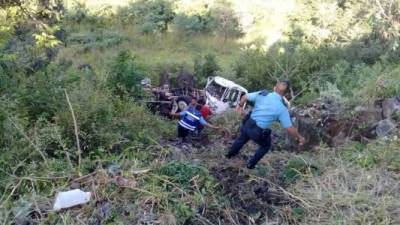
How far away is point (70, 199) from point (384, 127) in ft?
18.1

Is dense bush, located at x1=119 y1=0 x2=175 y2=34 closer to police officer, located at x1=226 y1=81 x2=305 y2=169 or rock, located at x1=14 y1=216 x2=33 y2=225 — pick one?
police officer, located at x1=226 y1=81 x2=305 y2=169

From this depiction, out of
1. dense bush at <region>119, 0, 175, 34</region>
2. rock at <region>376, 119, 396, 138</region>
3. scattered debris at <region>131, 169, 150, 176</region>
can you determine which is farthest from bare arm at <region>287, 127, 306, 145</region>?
dense bush at <region>119, 0, 175, 34</region>

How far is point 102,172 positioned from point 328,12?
13989 mm

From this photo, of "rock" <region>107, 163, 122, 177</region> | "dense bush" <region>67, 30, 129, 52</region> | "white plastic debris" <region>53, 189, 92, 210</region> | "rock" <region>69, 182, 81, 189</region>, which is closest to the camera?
"white plastic debris" <region>53, 189, 92, 210</region>

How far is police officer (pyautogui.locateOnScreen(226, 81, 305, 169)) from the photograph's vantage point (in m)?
7.43

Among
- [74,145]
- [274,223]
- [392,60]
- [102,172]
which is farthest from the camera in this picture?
[392,60]

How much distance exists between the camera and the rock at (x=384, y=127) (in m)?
8.48

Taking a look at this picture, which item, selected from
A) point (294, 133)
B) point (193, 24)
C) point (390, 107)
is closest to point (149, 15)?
point (193, 24)

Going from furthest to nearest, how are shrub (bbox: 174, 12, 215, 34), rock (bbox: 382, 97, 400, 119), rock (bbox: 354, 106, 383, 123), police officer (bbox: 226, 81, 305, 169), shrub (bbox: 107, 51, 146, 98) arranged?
shrub (bbox: 174, 12, 215, 34)
shrub (bbox: 107, 51, 146, 98)
rock (bbox: 354, 106, 383, 123)
rock (bbox: 382, 97, 400, 119)
police officer (bbox: 226, 81, 305, 169)

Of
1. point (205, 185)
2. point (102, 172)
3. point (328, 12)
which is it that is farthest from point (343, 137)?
point (328, 12)

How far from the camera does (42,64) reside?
11.1 m

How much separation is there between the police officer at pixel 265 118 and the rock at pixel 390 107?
2461 millimetres

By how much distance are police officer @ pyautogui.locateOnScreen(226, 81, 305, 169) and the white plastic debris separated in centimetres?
277

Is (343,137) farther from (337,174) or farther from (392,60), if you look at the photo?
(392,60)
